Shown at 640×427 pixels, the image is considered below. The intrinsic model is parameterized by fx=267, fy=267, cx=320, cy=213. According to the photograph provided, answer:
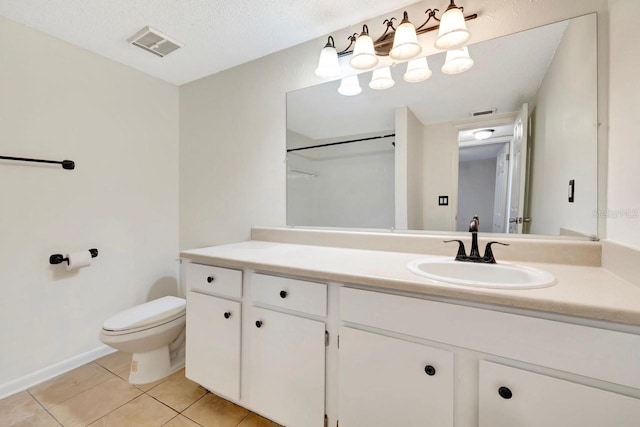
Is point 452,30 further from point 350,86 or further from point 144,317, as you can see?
point 144,317

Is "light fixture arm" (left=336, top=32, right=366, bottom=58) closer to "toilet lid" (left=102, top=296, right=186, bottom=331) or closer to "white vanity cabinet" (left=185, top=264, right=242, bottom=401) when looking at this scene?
"white vanity cabinet" (left=185, top=264, right=242, bottom=401)

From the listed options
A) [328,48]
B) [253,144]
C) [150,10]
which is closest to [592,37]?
[328,48]

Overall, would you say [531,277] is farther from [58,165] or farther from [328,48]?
[58,165]

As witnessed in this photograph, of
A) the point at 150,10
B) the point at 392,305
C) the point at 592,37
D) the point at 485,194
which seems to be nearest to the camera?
the point at 392,305

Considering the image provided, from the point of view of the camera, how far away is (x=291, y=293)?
1143 millimetres

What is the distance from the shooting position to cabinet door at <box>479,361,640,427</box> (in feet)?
2.13

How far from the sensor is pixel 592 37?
1.07 metres

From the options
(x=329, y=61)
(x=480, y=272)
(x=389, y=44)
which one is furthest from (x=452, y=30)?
(x=480, y=272)

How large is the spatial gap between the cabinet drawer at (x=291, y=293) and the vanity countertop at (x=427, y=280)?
0.05 m

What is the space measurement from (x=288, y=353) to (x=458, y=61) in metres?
1.60

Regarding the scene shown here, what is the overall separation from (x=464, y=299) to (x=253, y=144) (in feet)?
5.51

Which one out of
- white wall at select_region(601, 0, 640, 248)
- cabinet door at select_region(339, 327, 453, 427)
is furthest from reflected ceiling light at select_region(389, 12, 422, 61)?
cabinet door at select_region(339, 327, 453, 427)

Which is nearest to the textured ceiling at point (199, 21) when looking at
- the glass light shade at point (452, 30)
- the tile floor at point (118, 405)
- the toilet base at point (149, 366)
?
the glass light shade at point (452, 30)

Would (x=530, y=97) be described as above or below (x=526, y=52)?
below
